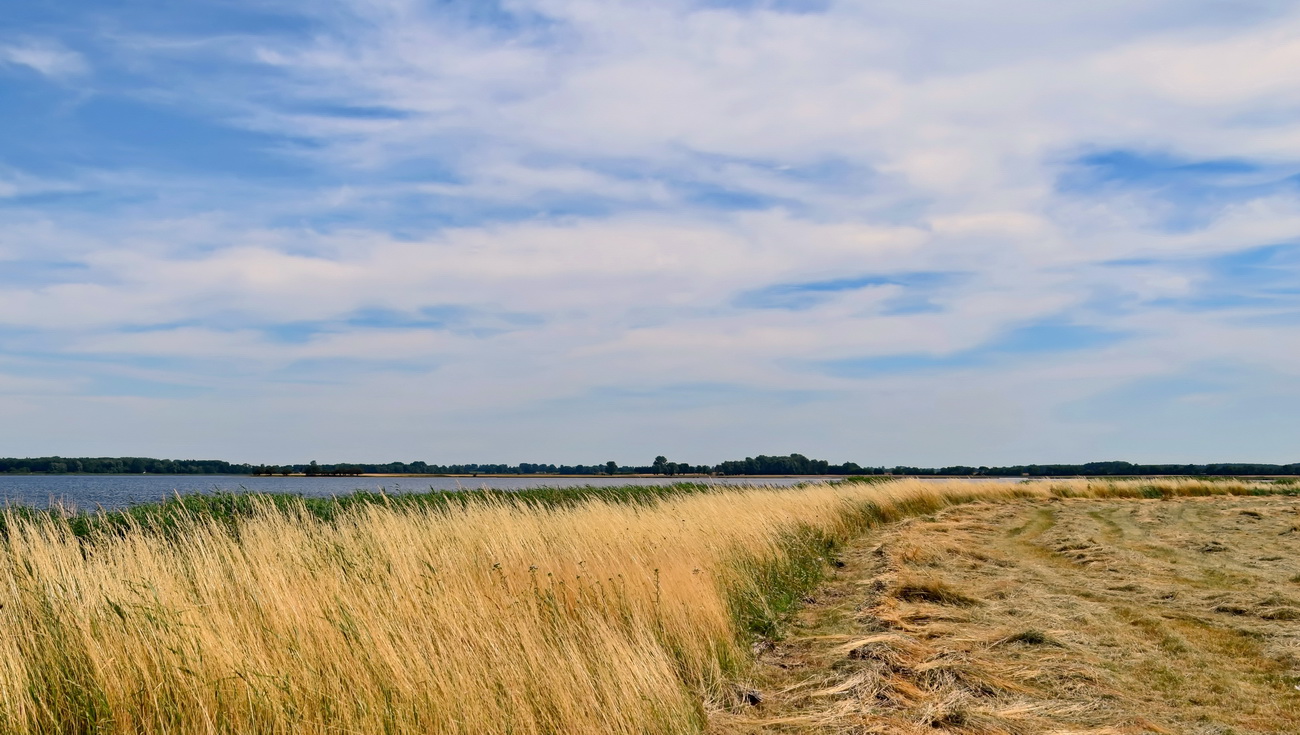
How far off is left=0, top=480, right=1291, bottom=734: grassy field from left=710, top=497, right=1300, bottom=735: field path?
2.26 feet

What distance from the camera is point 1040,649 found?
7.18 meters

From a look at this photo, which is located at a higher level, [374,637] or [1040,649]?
[374,637]

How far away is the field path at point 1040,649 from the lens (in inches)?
214

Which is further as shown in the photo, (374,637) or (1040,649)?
(1040,649)

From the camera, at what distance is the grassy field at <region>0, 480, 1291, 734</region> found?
427 centimetres

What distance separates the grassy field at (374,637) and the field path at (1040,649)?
0.69 metres

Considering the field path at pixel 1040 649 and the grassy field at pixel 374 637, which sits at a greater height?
the grassy field at pixel 374 637

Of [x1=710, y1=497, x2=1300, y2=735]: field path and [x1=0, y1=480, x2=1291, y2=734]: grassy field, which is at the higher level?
[x1=0, y1=480, x2=1291, y2=734]: grassy field

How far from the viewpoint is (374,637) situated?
477cm

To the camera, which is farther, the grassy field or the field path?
the field path

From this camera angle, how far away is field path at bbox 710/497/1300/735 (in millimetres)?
5445

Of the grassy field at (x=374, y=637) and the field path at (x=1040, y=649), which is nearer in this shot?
the grassy field at (x=374, y=637)

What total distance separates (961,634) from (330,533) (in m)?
6.83

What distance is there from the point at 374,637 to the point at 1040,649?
227 inches
